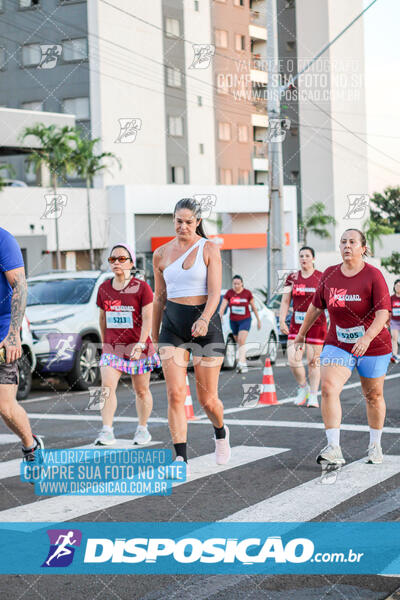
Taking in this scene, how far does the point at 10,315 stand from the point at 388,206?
89108 mm

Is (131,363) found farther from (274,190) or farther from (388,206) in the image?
(388,206)

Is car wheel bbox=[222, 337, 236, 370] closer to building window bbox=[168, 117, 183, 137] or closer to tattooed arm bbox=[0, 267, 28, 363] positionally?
tattooed arm bbox=[0, 267, 28, 363]

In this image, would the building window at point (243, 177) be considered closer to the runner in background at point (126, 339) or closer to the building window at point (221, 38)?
the building window at point (221, 38)

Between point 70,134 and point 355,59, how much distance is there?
35901 mm

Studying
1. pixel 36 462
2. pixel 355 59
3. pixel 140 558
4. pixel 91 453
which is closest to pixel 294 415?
pixel 91 453

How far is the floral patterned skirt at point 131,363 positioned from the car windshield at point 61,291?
655 cm

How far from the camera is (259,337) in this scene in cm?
2002

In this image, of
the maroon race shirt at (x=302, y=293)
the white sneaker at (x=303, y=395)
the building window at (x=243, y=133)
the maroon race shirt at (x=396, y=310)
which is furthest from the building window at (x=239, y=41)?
the white sneaker at (x=303, y=395)

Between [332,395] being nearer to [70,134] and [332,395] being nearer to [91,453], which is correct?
[91,453]

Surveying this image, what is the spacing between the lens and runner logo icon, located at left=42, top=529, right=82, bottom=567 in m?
5.00

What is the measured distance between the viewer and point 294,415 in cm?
1104

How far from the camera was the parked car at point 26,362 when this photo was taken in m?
13.8

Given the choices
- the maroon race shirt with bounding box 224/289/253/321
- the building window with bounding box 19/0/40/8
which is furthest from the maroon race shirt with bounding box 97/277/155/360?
the building window with bounding box 19/0/40/8

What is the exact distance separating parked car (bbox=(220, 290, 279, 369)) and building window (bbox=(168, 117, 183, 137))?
27.5m
